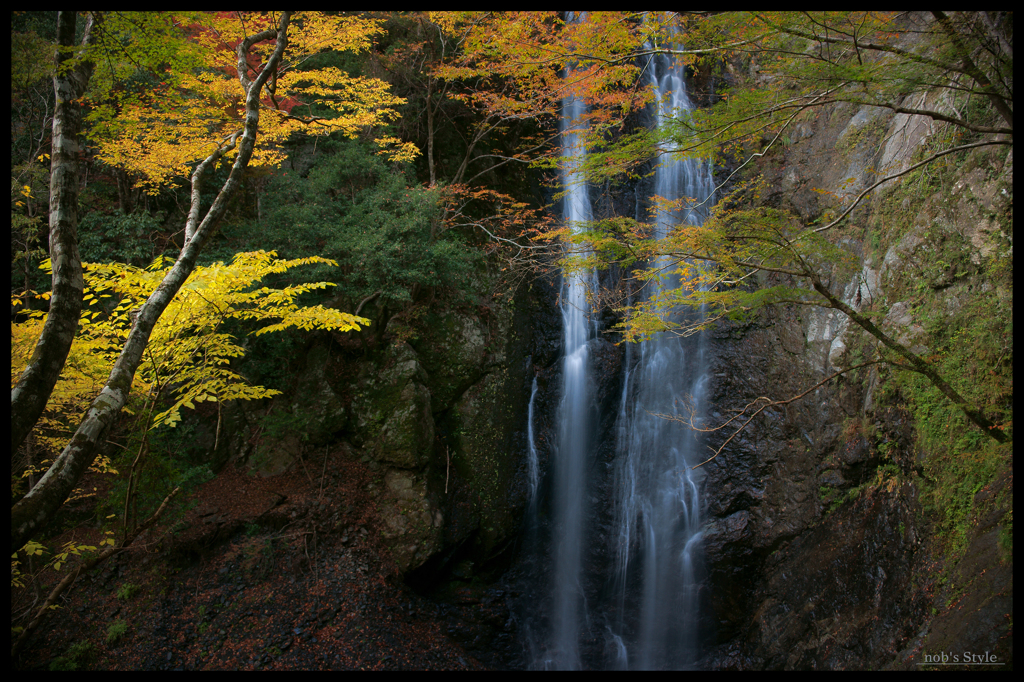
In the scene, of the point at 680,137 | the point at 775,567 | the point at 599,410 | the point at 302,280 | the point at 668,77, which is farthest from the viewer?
the point at 668,77

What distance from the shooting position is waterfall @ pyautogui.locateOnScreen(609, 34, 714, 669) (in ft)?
27.6

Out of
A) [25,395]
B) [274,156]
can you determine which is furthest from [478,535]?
[274,156]

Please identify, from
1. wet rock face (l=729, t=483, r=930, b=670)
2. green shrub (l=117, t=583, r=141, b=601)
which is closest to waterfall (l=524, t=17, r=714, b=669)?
wet rock face (l=729, t=483, r=930, b=670)

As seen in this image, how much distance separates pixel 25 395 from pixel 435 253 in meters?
6.32

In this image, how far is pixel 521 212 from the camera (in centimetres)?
1102

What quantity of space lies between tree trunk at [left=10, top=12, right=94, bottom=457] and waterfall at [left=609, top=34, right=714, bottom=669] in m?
6.97

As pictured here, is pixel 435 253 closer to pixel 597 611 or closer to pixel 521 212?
pixel 521 212

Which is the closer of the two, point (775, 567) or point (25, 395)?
point (25, 395)

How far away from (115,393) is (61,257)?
3.33 feet

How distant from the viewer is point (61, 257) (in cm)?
336

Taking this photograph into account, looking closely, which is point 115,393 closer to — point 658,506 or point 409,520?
point 409,520

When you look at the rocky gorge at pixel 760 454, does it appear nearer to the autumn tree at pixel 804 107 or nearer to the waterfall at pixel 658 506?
the waterfall at pixel 658 506

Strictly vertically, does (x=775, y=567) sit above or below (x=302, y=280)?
below

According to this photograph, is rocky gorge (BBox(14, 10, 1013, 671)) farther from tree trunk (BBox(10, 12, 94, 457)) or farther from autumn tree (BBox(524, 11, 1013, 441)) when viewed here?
tree trunk (BBox(10, 12, 94, 457))
